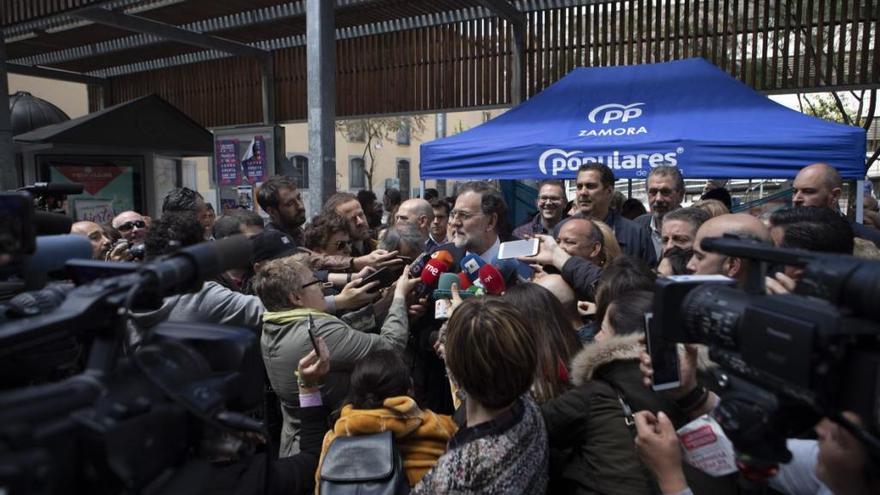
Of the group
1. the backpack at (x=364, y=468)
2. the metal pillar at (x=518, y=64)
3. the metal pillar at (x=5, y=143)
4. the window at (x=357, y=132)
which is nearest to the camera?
the backpack at (x=364, y=468)

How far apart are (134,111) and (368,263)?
21.5 ft

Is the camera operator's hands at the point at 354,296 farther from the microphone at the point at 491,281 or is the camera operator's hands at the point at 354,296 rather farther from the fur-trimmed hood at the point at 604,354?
the fur-trimmed hood at the point at 604,354

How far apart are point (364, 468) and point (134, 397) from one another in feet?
4.12

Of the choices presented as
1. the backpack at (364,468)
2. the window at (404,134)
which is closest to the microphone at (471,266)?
the backpack at (364,468)

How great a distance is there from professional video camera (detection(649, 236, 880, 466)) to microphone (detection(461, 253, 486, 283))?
1.91 m

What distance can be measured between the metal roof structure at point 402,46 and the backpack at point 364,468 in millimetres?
4201

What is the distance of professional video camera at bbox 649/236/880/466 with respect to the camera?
0.97m

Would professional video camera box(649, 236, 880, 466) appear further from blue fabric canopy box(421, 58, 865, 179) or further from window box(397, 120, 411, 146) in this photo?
window box(397, 120, 411, 146)

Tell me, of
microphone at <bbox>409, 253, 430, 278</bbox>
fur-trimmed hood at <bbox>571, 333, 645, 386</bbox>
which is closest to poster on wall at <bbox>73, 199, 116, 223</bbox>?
microphone at <bbox>409, 253, 430, 278</bbox>

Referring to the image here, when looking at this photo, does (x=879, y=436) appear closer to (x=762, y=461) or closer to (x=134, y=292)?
(x=762, y=461)

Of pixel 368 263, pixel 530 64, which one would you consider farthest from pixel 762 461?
pixel 530 64

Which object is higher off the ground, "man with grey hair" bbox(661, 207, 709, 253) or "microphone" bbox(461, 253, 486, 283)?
"man with grey hair" bbox(661, 207, 709, 253)

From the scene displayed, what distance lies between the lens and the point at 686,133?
5680 millimetres

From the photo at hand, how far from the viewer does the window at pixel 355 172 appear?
28672mm
